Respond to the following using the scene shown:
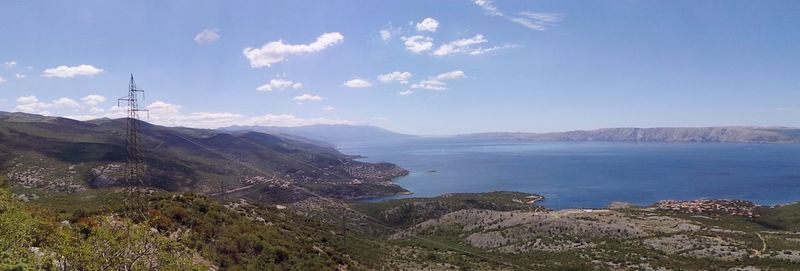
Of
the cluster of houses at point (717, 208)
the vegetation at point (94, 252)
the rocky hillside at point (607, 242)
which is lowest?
the cluster of houses at point (717, 208)

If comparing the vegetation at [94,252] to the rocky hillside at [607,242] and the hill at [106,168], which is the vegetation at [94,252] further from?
the hill at [106,168]

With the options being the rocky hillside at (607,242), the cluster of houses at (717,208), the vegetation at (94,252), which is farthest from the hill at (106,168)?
the cluster of houses at (717,208)

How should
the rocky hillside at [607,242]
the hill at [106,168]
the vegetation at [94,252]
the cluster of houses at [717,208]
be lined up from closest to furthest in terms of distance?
the vegetation at [94,252] → the rocky hillside at [607,242] → the cluster of houses at [717,208] → the hill at [106,168]

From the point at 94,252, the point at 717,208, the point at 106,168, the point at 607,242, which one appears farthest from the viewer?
the point at 106,168

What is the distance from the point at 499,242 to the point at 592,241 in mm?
12527

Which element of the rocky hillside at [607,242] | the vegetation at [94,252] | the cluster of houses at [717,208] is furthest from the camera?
the cluster of houses at [717,208]

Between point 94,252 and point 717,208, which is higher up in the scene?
point 94,252

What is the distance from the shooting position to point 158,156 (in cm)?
15712

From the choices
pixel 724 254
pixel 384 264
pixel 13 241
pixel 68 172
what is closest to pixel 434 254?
pixel 384 264

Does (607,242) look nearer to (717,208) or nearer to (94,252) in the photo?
(94,252)

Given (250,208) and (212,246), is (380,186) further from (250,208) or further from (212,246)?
(212,246)

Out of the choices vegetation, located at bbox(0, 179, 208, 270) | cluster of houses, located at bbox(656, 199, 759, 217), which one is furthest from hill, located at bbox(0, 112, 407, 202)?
cluster of houses, located at bbox(656, 199, 759, 217)

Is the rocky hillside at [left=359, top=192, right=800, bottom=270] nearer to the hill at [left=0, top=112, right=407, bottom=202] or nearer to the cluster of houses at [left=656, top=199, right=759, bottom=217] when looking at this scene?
the cluster of houses at [left=656, top=199, right=759, bottom=217]

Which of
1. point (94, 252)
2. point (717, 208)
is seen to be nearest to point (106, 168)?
point (94, 252)
